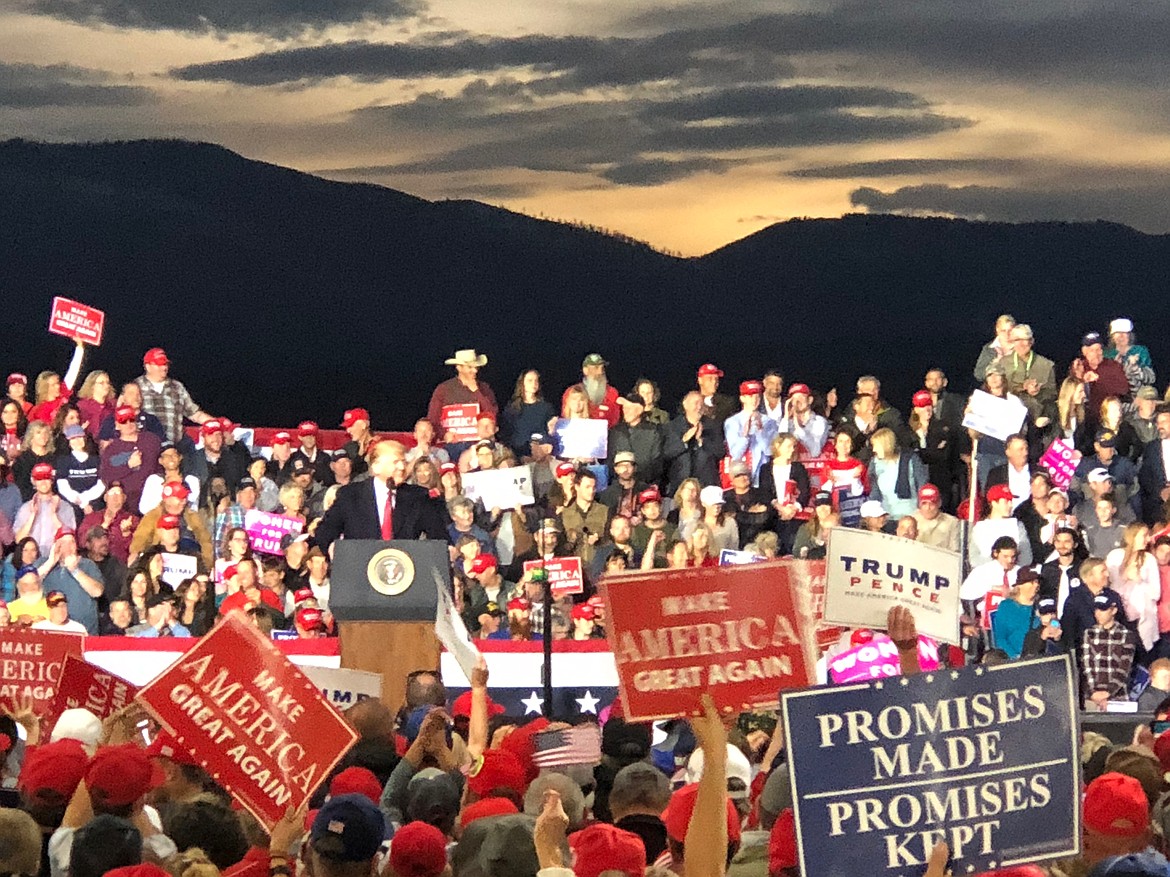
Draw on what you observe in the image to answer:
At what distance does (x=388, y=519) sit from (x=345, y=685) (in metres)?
4.15

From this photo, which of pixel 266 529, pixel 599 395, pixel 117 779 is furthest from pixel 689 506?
pixel 117 779

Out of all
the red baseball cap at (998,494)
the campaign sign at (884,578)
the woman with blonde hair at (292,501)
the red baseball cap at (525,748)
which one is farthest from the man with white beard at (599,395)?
the red baseball cap at (525,748)

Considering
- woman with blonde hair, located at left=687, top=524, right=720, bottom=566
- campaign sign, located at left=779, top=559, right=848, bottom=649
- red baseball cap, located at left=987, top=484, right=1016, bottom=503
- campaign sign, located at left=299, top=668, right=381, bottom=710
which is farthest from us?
red baseball cap, located at left=987, top=484, right=1016, bottom=503

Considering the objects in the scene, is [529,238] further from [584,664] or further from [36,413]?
[584,664]

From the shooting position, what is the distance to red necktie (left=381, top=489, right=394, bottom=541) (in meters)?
13.1

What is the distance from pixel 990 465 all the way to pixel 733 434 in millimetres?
1713

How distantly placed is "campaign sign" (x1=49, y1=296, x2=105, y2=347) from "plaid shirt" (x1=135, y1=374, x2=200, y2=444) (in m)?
1.28

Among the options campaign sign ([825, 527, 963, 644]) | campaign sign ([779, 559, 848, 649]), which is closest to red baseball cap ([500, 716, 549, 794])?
campaign sign ([779, 559, 848, 649])

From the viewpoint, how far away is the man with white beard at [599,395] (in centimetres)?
1705

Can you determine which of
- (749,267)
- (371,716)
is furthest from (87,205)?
(371,716)

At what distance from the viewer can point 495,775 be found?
6590 mm

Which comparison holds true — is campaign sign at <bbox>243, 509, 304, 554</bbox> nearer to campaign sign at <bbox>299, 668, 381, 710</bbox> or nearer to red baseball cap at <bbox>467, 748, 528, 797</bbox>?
campaign sign at <bbox>299, 668, 381, 710</bbox>

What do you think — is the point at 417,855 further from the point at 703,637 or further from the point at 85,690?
the point at 85,690

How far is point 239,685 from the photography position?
6938mm
